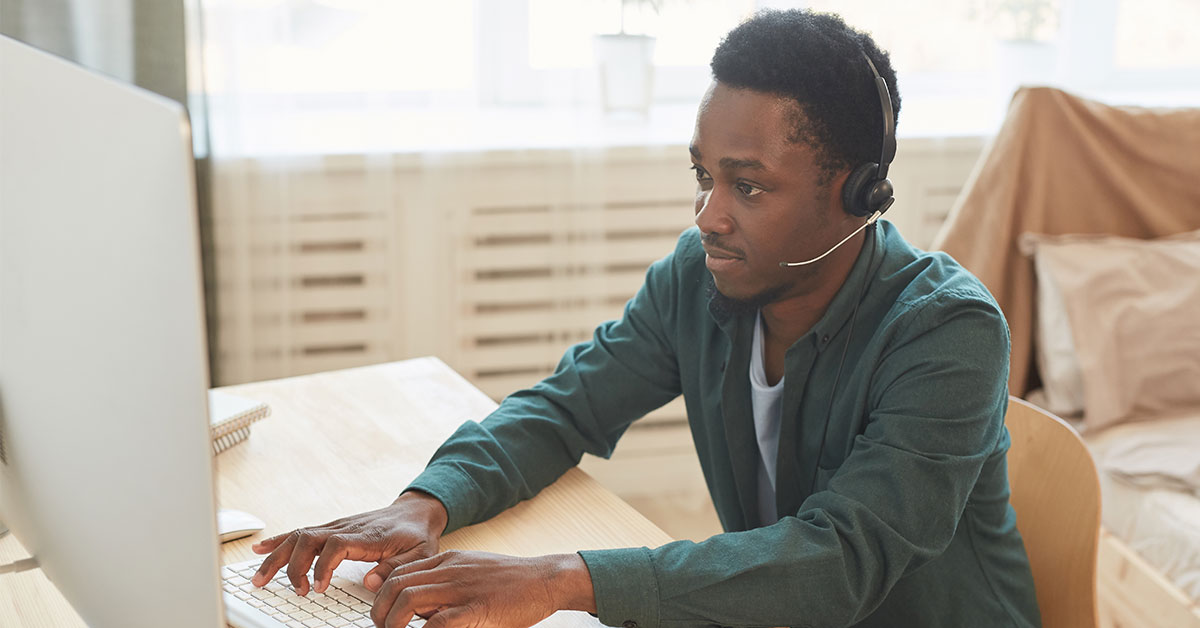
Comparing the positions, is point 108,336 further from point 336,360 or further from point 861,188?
point 336,360

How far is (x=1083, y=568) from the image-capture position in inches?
44.7

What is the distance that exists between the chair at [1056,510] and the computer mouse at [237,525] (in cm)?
80

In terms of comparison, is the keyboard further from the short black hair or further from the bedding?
the bedding

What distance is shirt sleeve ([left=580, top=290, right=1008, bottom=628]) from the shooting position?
3.02 feet

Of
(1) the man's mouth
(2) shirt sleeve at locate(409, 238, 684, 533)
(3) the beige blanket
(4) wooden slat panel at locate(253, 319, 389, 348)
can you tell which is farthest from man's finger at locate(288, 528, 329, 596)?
(3) the beige blanket

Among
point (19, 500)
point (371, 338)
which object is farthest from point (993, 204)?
A: point (19, 500)

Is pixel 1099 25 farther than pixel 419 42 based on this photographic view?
Yes

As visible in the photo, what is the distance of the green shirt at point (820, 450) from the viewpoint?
0.93 meters

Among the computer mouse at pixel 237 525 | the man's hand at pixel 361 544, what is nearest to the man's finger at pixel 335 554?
the man's hand at pixel 361 544

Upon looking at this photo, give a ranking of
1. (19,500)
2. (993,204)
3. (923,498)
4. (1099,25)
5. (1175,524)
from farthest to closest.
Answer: (1099,25)
(993,204)
(1175,524)
(923,498)
(19,500)

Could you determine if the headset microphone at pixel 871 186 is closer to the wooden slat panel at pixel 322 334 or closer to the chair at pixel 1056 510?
the chair at pixel 1056 510

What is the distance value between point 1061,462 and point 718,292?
0.40 metres

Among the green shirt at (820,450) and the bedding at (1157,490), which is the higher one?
the green shirt at (820,450)

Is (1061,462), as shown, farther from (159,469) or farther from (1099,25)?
(1099,25)
